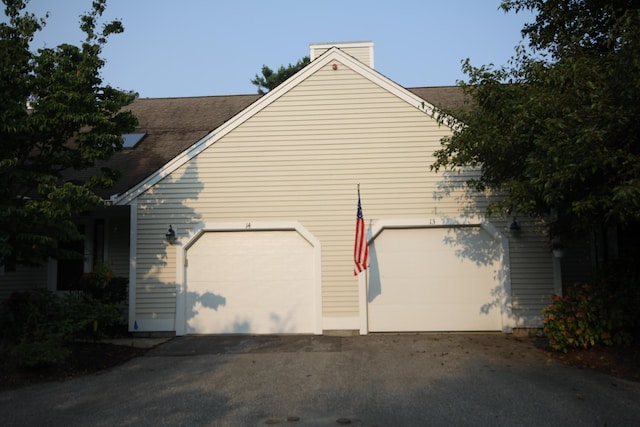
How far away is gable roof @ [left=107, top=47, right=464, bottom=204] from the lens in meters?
11.3

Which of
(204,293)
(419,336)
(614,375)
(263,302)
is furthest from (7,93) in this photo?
(614,375)

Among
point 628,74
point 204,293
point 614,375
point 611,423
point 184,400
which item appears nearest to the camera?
point 611,423

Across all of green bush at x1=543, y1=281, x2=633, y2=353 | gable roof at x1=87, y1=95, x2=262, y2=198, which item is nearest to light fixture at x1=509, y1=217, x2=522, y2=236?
green bush at x1=543, y1=281, x2=633, y2=353

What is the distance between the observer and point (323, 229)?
441 inches

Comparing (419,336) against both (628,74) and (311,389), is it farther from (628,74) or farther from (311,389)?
(628,74)

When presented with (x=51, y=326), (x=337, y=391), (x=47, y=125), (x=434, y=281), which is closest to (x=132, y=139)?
(x=47, y=125)

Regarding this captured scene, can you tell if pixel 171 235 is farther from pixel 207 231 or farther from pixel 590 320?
pixel 590 320

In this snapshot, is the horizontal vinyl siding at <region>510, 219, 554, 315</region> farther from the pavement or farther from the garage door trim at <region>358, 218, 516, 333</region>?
the pavement

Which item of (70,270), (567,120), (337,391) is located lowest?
(337,391)

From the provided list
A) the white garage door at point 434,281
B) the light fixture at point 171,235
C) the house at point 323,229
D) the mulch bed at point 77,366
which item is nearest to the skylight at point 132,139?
the house at point 323,229

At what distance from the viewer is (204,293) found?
11305 mm

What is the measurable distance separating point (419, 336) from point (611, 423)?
5295 millimetres

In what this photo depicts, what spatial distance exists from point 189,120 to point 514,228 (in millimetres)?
9806

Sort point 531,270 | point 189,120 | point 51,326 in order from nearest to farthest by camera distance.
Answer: point 51,326 → point 531,270 → point 189,120
